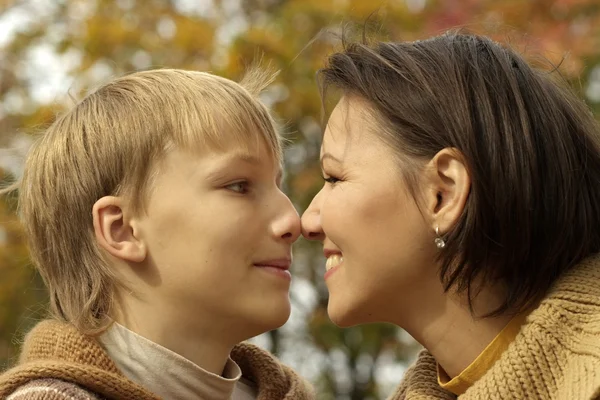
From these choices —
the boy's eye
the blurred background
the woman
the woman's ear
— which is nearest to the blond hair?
the boy's eye

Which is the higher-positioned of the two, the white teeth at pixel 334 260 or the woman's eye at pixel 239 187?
the woman's eye at pixel 239 187

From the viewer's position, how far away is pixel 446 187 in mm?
2902

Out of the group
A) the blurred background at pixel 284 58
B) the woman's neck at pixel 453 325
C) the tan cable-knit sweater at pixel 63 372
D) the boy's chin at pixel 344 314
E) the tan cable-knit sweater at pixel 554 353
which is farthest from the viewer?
the blurred background at pixel 284 58

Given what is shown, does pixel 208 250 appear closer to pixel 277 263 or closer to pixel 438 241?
pixel 277 263

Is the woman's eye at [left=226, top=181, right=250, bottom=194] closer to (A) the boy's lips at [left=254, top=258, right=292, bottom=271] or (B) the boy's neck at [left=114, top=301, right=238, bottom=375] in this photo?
(A) the boy's lips at [left=254, top=258, right=292, bottom=271]

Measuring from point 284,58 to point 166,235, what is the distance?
171 inches

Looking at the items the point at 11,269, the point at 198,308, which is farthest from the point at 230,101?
the point at 11,269

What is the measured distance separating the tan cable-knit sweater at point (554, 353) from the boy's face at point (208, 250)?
0.85m

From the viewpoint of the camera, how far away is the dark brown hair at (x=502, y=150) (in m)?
2.80

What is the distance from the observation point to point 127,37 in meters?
8.28

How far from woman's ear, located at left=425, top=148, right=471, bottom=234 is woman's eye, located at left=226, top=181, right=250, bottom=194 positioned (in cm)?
69

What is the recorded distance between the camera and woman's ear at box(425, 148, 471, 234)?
284cm

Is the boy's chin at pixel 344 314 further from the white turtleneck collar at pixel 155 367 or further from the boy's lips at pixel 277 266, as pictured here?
the white turtleneck collar at pixel 155 367

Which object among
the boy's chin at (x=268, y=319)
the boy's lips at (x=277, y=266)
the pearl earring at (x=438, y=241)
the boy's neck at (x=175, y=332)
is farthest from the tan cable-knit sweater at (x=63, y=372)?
the pearl earring at (x=438, y=241)
